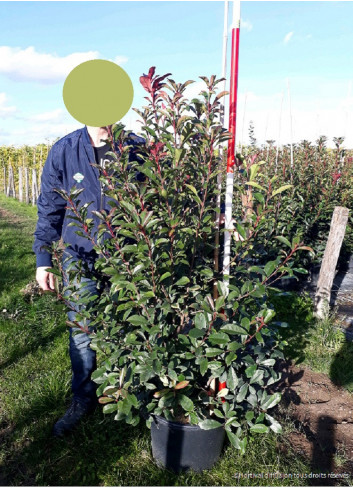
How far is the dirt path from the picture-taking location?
236 cm

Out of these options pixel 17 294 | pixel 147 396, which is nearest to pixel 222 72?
pixel 147 396

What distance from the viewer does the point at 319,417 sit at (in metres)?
2.74

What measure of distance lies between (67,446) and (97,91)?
2.00 meters

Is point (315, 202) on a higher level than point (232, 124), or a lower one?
lower

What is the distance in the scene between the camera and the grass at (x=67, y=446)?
85.4 inches

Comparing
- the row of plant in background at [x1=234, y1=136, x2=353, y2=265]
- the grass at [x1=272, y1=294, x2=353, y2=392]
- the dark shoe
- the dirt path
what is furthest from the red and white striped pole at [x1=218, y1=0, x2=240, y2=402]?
the row of plant in background at [x1=234, y1=136, x2=353, y2=265]

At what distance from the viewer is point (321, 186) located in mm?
5676

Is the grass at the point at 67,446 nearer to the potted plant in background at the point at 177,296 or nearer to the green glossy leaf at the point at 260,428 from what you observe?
the potted plant in background at the point at 177,296

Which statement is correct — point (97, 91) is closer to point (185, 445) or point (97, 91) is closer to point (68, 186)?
point (68, 186)

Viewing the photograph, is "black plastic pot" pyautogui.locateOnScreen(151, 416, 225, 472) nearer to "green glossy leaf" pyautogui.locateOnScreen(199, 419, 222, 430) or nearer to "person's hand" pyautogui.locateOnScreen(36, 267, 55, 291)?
"green glossy leaf" pyautogui.locateOnScreen(199, 419, 222, 430)

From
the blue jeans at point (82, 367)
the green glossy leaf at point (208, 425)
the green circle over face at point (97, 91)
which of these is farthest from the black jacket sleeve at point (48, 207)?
the green glossy leaf at point (208, 425)

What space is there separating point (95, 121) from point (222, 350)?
45.5 inches

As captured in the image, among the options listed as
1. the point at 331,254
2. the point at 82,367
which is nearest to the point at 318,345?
the point at 331,254

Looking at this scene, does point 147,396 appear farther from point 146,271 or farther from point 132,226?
point 132,226
